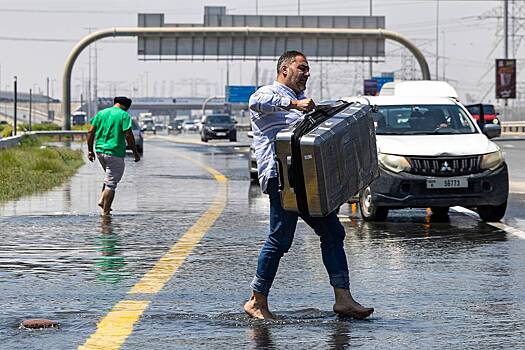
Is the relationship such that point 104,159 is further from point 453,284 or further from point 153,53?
point 153,53

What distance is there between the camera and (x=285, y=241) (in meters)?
8.76

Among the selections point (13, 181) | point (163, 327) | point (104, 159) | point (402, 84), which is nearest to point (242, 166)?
point (402, 84)

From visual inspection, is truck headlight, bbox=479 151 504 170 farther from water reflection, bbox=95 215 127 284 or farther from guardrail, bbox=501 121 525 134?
guardrail, bbox=501 121 525 134

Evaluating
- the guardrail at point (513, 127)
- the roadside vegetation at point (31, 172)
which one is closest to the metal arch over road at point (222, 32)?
the guardrail at point (513, 127)

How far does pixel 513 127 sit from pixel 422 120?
78.0 m

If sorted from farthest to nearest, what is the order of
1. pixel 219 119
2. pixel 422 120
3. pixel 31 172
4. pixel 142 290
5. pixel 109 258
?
pixel 219 119, pixel 31 172, pixel 422 120, pixel 109 258, pixel 142 290

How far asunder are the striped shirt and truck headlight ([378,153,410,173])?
722cm

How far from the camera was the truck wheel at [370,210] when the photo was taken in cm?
1624

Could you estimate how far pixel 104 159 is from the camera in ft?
58.7

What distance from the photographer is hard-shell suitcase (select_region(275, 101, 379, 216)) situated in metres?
8.45

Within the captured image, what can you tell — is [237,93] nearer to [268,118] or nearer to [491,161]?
[491,161]

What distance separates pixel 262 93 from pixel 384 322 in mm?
1611

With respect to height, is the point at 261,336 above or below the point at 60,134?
above

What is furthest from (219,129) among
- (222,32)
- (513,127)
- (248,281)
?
(248,281)
